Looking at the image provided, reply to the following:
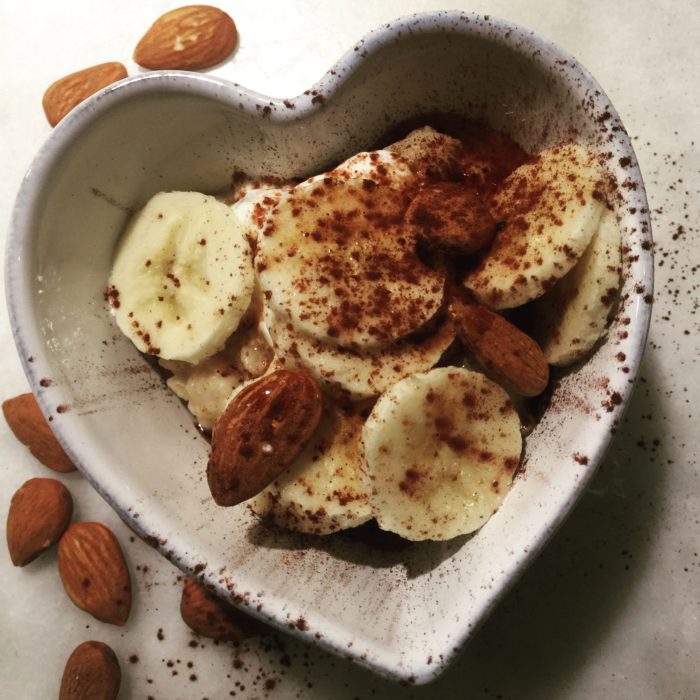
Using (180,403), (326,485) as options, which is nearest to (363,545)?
(326,485)

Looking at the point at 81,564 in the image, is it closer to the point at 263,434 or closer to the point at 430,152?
the point at 263,434

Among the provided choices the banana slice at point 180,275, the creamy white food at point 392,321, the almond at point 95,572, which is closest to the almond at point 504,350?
the creamy white food at point 392,321

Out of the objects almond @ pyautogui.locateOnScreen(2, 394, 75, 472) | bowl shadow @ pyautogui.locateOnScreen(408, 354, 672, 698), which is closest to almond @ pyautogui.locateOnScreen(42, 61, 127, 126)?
almond @ pyautogui.locateOnScreen(2, 394, 75, 472)

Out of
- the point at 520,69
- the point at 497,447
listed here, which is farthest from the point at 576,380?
the point at 520,69

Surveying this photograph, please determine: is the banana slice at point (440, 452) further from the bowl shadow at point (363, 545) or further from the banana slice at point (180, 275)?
the banana slice at point (180, 275)

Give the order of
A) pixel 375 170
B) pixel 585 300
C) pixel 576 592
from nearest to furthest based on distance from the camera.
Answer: pixel 585 300
pixel 375 170
pixel 576 592

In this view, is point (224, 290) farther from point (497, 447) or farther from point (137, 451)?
point (497, 447)
